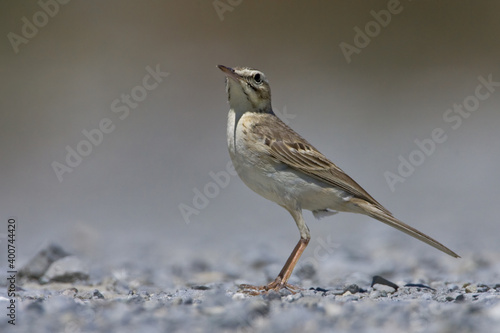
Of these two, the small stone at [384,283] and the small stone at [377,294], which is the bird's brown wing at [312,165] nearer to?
the small stone at [384,283]

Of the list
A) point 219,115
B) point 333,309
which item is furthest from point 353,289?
point 219,115

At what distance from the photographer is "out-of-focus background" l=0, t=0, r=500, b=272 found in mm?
12609

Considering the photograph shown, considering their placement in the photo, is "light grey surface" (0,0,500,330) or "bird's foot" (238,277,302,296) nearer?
"bird's foot" (238,277,302,296)

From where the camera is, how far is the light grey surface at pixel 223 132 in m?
9.68

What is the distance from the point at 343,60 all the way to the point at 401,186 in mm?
13875

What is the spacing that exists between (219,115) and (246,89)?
54.1ft

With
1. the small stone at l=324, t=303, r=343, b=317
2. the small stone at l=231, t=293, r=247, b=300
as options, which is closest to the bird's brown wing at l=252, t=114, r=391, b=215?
the small stone at l=231, t=293, r=247, b=300

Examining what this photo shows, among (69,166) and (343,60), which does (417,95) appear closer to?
(343,60)

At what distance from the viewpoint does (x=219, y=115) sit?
23.5m

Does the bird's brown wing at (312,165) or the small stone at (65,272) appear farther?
the small stone at (65,272)

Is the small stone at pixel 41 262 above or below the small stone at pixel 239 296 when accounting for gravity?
above

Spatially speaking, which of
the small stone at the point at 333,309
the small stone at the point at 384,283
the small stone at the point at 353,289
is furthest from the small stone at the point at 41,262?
the small stone at the point at 333,309

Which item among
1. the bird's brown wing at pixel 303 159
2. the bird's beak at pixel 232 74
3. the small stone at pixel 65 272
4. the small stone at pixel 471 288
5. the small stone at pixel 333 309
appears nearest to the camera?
the small stone at pixel 333 309

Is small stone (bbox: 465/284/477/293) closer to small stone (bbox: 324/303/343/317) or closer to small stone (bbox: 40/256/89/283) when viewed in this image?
small stone (bbox: 324/303/343/317)
